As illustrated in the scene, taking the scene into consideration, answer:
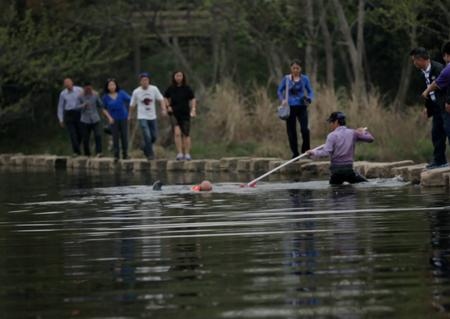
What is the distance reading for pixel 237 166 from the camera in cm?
2814

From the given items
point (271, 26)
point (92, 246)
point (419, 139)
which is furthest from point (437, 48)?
point (92, 246)

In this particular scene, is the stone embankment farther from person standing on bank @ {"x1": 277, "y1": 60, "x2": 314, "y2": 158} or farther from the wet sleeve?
the wet sleeve

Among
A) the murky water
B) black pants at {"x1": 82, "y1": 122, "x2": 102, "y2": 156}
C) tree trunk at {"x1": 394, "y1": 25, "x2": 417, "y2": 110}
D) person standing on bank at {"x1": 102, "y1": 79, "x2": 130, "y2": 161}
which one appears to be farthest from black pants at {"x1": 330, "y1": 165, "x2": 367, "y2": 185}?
tree trunk at {"x1": 394, "y1": 25, "x2": 417, "y2": 110}

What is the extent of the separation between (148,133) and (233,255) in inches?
773

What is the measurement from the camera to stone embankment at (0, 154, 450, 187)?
2092cm

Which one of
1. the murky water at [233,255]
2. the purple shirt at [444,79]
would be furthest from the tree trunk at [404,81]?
the murky water at [233,255]

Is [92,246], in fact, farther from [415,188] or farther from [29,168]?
[29,168]

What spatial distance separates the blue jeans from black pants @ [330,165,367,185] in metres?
10.3

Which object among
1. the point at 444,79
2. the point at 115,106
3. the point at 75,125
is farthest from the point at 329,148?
the point at 75,125

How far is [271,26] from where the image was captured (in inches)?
1670

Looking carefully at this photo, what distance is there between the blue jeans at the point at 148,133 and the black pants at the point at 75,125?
14.6 feet

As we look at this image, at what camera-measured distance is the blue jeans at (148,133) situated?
30.6 metres

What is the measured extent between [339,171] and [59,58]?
23.4 meters

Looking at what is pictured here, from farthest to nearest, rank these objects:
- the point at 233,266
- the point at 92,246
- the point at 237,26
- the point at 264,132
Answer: the point at 237,26 → the point at 264,132 → the point at 92,246 → the point at 233,266
